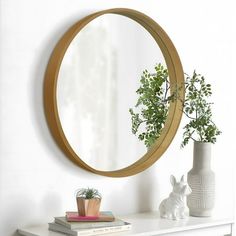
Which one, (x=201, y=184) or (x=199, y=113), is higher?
(x=199, y=113)

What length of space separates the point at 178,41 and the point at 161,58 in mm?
179

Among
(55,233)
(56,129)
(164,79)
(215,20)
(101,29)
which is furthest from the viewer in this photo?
(215,20)

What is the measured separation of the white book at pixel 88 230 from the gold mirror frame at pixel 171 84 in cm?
30

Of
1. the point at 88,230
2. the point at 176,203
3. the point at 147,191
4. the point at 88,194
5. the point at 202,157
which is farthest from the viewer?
the point at 147,191

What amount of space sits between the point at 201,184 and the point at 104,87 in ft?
1.91

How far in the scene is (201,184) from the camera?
7.98ft

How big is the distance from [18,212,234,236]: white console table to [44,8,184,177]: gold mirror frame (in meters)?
0.22

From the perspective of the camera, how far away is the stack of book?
2.00 m

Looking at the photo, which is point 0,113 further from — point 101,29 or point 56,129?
point 101,29

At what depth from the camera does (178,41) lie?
8.88 feet

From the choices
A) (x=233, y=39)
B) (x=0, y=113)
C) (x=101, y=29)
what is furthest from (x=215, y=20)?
(x=0, y=113)

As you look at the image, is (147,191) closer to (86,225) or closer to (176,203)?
(176,203)

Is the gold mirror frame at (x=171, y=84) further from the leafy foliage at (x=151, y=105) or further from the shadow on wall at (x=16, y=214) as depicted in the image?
the shadow on wall at (x=16, y=214)

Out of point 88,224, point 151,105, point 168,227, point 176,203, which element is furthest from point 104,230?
point 151,105
